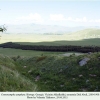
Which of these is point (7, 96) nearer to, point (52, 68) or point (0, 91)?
point (0, 91)

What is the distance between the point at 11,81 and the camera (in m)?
14.5

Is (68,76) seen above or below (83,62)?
below

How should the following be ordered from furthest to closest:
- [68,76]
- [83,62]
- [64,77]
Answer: [83,62] < [68,76] < [64,77]

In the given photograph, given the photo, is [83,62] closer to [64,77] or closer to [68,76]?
[68,76]

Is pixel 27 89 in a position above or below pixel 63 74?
above

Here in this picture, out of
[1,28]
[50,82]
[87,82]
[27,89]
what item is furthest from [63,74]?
[1,28]

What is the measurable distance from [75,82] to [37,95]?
12473mm

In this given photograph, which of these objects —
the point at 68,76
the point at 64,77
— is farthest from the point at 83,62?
the point at 64,77

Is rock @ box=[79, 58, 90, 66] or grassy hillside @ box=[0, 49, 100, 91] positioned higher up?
rock @ box=[79, 58, 90, 66]

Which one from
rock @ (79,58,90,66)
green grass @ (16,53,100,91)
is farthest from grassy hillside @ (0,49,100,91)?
rock @ (79,58,90,66)

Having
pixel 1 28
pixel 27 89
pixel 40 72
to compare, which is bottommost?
pixel 40 72

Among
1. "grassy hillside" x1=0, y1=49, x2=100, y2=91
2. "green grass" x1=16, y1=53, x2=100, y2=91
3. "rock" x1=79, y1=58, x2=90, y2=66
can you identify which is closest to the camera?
"grassy hillside" x1=0, y1=49, x2=100, y2=91

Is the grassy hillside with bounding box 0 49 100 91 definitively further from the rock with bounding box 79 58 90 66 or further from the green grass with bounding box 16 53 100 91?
the rock with bounding box 79 58 90 66

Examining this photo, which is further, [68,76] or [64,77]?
[68,76]
